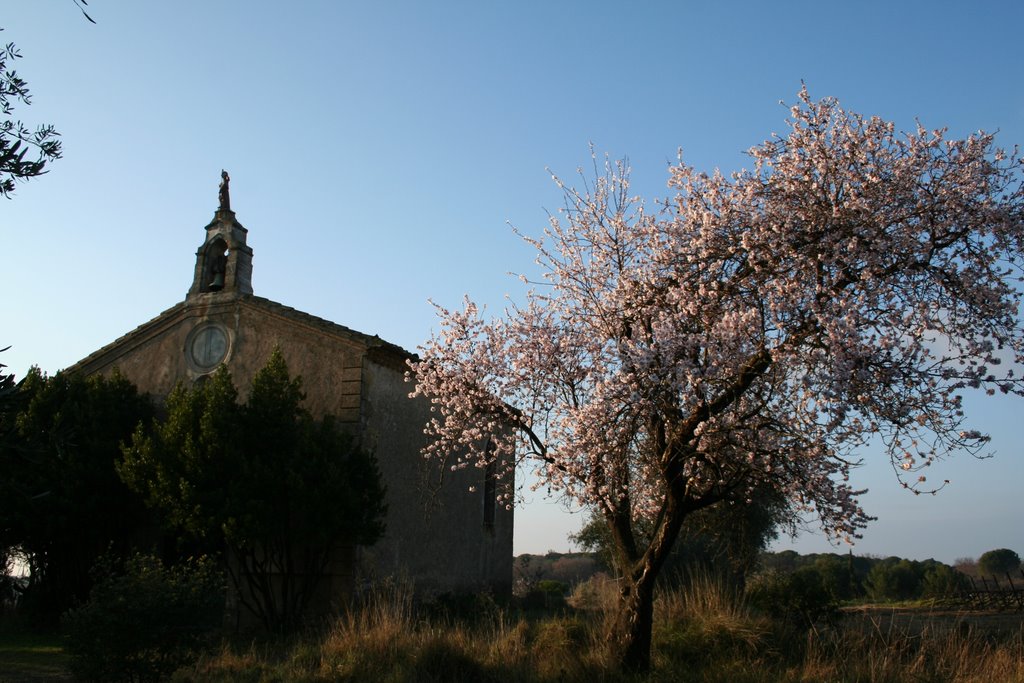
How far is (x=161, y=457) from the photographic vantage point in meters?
14.7

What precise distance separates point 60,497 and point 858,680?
1423cm

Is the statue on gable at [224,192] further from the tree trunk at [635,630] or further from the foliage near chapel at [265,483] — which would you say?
the tree trunk at [635,630]

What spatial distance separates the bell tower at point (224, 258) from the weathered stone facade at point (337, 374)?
23 mm

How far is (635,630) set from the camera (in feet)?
32.4

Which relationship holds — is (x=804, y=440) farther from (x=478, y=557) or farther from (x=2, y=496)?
(x=2, y=496)

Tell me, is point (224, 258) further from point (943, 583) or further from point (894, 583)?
point (894, 583)

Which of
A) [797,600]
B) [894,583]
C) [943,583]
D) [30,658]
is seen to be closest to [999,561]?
[894,583]

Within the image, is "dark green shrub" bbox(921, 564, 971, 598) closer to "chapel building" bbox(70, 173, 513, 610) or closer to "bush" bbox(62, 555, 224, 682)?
Result: "chapel building" bbox(70, 173, 513, 610)

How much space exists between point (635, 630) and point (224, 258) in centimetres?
1341

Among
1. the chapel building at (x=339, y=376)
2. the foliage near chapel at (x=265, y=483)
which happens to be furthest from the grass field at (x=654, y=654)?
the chapel building at (x=339, y=376)

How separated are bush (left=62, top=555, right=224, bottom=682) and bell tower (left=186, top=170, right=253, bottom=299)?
9061mm

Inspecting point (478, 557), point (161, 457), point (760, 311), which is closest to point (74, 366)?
point (161, 457)

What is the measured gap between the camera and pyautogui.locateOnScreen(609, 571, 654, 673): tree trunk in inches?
386

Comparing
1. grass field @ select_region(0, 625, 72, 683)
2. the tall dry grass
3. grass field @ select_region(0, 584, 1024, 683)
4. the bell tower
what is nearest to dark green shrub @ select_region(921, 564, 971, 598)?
the tall dry grass
